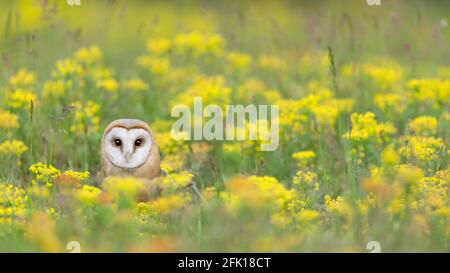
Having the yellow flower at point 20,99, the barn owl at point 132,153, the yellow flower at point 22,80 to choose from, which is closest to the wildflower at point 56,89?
the yellow flower at point 22,80

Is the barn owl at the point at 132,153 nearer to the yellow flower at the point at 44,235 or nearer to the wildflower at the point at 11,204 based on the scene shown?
the wildflower at the point at 11,204

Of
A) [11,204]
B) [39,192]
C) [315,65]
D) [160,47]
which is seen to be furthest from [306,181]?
[315,65]

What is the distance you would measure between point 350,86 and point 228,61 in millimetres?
1091

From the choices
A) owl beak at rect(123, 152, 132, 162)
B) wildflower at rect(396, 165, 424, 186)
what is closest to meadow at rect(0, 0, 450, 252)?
wildflower at rect(396, 165, 424, 186)

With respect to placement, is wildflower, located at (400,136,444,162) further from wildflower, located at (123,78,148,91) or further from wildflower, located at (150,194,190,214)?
wildflower, located at (123,78,148,91)

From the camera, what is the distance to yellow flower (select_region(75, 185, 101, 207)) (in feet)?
13.3

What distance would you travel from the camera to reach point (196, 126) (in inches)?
237

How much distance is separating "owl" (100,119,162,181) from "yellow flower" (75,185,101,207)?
1.75 ft

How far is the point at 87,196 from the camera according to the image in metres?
4.06

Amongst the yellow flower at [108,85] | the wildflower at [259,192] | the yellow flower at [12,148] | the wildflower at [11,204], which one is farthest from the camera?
the yellow flower at [108,85]

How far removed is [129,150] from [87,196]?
701 mm

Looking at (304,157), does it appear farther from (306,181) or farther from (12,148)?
(12,148)

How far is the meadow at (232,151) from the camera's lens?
396cm

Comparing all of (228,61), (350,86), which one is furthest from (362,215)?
(228,61)
